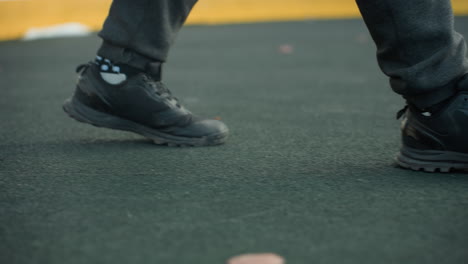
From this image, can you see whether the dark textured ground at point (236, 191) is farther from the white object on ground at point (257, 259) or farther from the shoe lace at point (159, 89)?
the shoe lace at point (159, 89)

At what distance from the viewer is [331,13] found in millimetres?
8641

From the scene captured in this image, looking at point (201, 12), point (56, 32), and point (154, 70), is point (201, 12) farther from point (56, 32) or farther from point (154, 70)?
point (154, 70)

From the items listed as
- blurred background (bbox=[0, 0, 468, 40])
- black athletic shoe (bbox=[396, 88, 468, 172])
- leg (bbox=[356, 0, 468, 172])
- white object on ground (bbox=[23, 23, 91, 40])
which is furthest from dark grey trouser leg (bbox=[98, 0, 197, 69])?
blurred background (bbox=[0, 0, 468, 40])

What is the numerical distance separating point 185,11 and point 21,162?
57cm

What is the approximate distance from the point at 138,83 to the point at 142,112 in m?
0.08

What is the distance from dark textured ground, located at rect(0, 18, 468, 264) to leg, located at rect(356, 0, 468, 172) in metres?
0.07

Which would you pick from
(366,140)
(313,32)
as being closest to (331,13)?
(313,32)

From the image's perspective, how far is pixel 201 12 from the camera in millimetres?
8500

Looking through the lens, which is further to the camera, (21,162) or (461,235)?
(21,162)

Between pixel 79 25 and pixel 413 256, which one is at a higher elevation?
pixel 413 256

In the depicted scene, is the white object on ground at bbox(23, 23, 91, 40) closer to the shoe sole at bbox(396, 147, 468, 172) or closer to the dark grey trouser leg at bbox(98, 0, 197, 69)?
the dark grey trouser leg at bbox(98, 0, 197, 69)

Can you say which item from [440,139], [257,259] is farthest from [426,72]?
[257,259]

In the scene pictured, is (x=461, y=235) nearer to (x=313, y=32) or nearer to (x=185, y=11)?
(x=185, y=11)

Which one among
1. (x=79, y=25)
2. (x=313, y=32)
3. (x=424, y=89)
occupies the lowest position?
(x=79, y=25)
